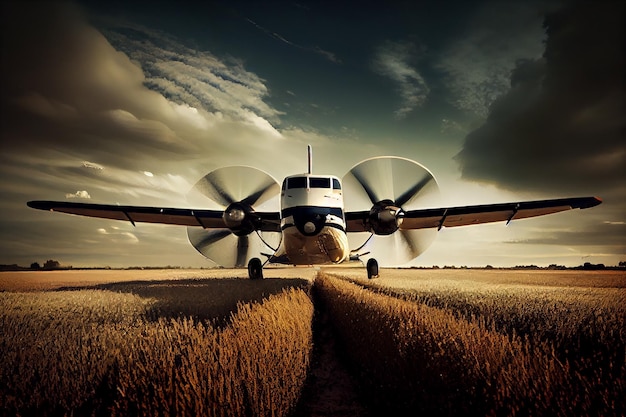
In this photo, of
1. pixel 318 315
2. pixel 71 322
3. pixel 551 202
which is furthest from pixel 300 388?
pixel 551 202

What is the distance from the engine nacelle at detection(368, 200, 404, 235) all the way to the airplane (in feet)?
0.18

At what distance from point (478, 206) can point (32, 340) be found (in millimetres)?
20278

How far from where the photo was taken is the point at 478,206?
20.1m

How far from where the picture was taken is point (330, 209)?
50.3 feet

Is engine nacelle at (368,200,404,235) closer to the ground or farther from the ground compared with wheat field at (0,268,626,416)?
farther from the ground

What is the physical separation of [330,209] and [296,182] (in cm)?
194

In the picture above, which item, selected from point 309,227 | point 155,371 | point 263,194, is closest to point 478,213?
point 309,227


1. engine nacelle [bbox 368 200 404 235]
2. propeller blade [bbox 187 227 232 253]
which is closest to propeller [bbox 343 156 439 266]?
engine nacelle [bbox 368 200 404 235]

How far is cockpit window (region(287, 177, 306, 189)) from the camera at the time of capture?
15.5 m

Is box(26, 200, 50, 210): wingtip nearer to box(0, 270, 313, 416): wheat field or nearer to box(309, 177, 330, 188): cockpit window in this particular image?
box(0, 270, 313, 416): wheat field

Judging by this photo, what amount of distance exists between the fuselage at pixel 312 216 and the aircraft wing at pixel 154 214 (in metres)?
5.62

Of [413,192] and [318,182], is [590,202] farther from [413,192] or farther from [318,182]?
[318,182]

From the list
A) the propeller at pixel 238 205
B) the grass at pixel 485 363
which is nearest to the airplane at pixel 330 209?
the propeller at pixel 238 205

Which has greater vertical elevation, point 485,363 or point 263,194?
point 263,194
